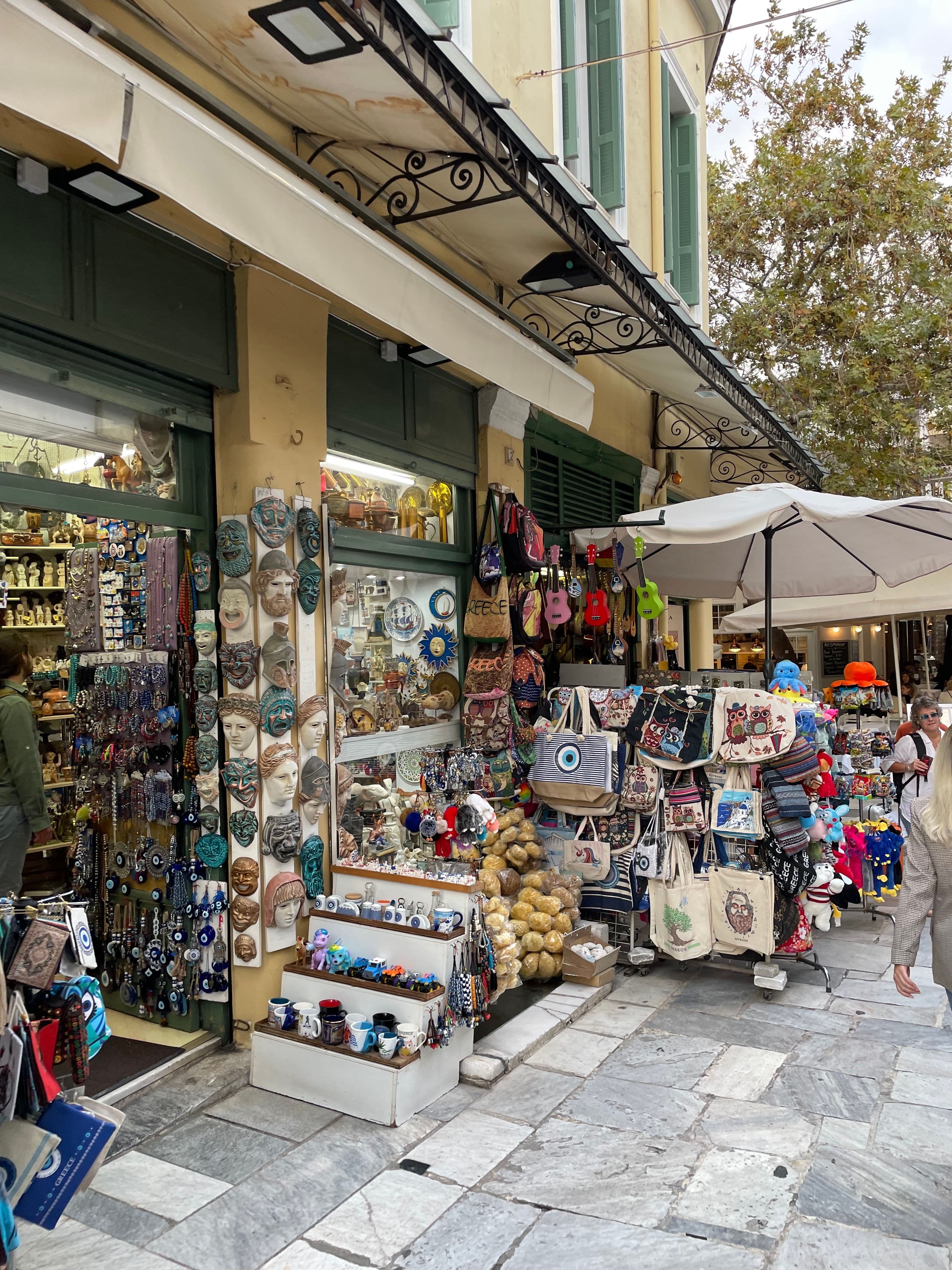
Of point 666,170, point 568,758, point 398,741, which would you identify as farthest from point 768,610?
point 666,170

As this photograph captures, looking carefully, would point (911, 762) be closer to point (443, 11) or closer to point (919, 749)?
point (919, 749)

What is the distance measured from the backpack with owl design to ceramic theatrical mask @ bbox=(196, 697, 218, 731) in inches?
105

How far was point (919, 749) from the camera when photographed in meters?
6.27

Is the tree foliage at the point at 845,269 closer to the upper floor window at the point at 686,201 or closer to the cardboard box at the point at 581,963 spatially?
the upper floor window at the point at 686,201

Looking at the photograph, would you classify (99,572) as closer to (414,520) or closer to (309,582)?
(309,582)

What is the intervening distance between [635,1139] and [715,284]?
1380 centimetres

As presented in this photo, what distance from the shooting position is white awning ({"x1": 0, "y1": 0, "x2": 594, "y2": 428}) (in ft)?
8.10

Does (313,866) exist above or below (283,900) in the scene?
above

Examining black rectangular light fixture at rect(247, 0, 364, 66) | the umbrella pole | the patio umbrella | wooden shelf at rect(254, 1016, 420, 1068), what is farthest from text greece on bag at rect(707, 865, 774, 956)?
black rectangular light fixture at rect(247, 0, 364, 66)

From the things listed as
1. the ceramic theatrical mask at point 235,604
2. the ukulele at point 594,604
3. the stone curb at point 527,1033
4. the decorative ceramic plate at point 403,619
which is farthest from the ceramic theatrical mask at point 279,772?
the ukulele at point 594,604

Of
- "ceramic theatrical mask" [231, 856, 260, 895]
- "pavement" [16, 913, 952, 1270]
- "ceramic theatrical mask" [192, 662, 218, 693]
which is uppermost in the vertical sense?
"ceramic theatrical mask" [192, 662, 218, 693]

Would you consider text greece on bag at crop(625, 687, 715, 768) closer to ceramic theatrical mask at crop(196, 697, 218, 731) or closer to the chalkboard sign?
ceramic theatrical mask at crop(196, 697, 218, 731)

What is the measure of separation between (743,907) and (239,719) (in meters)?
2.93

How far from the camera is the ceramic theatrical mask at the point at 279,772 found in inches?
165
